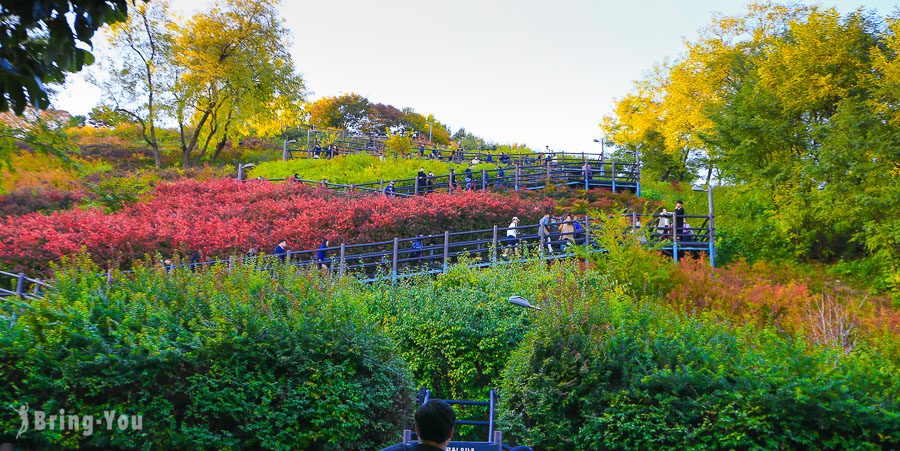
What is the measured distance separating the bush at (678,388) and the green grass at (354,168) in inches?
1001

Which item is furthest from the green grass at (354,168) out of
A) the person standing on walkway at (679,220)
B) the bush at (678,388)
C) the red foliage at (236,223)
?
the bush at (678,388)

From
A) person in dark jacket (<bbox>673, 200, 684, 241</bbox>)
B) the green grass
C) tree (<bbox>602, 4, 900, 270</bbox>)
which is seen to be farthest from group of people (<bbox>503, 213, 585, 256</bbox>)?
the green grass

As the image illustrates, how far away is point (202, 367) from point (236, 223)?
14.2 m

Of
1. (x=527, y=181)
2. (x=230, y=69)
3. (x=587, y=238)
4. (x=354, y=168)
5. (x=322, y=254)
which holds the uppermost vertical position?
(x=230, y=69)

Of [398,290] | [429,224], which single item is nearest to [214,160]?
[429,224]

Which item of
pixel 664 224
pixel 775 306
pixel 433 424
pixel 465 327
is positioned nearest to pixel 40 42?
pixel 433 424

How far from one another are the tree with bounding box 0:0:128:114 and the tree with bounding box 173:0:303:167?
38.5 m

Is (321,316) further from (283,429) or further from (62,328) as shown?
(62,328)

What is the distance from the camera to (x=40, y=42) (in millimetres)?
4887

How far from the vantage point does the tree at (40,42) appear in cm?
415

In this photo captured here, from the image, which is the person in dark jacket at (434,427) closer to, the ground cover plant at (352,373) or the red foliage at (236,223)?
the ground cover plant at (352,373)

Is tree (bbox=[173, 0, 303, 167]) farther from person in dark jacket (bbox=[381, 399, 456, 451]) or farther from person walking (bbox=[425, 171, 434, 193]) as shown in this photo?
person in dark jacket (bbox=[381, 399, 456, 451])

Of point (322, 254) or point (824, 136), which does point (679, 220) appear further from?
point (322, 254)

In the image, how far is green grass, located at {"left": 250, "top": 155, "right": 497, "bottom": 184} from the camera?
1476 inches
